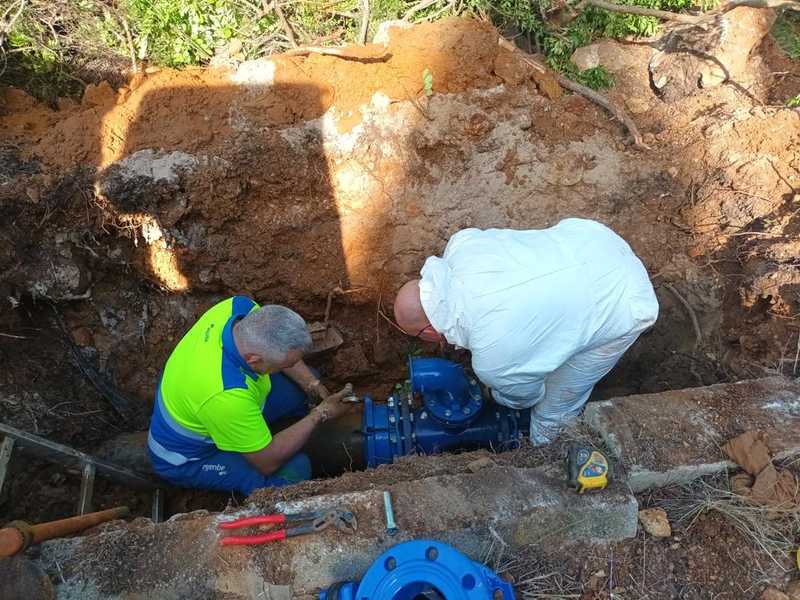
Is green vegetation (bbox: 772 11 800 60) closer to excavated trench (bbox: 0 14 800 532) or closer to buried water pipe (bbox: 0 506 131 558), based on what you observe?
excavated trench (bbox: 0 14 800 532)

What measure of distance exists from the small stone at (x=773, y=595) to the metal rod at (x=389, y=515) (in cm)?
131

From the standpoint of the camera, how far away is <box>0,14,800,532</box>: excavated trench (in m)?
3.28

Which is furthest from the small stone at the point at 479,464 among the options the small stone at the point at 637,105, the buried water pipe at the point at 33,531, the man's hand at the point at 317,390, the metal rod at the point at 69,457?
the small stone at the point at 637,105

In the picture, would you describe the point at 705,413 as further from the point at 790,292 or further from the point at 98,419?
the point at 98,419

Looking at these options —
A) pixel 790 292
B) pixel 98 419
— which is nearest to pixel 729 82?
pixel 790 292

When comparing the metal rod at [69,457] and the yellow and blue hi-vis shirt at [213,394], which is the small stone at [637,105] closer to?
the yellow and blue hi-vis shirt at [213,394]

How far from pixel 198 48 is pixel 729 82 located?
12.5 ft

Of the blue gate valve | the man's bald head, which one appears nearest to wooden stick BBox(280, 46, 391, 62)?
the man's bald head

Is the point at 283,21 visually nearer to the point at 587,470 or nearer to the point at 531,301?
the point at 531,301

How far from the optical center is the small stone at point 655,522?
2.08 meters

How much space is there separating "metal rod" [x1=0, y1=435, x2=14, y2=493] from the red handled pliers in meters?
1.33

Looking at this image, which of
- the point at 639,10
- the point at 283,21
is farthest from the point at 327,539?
the point at 639,10

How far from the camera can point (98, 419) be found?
3.68 m

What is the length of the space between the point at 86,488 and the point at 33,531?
3.20 ft
